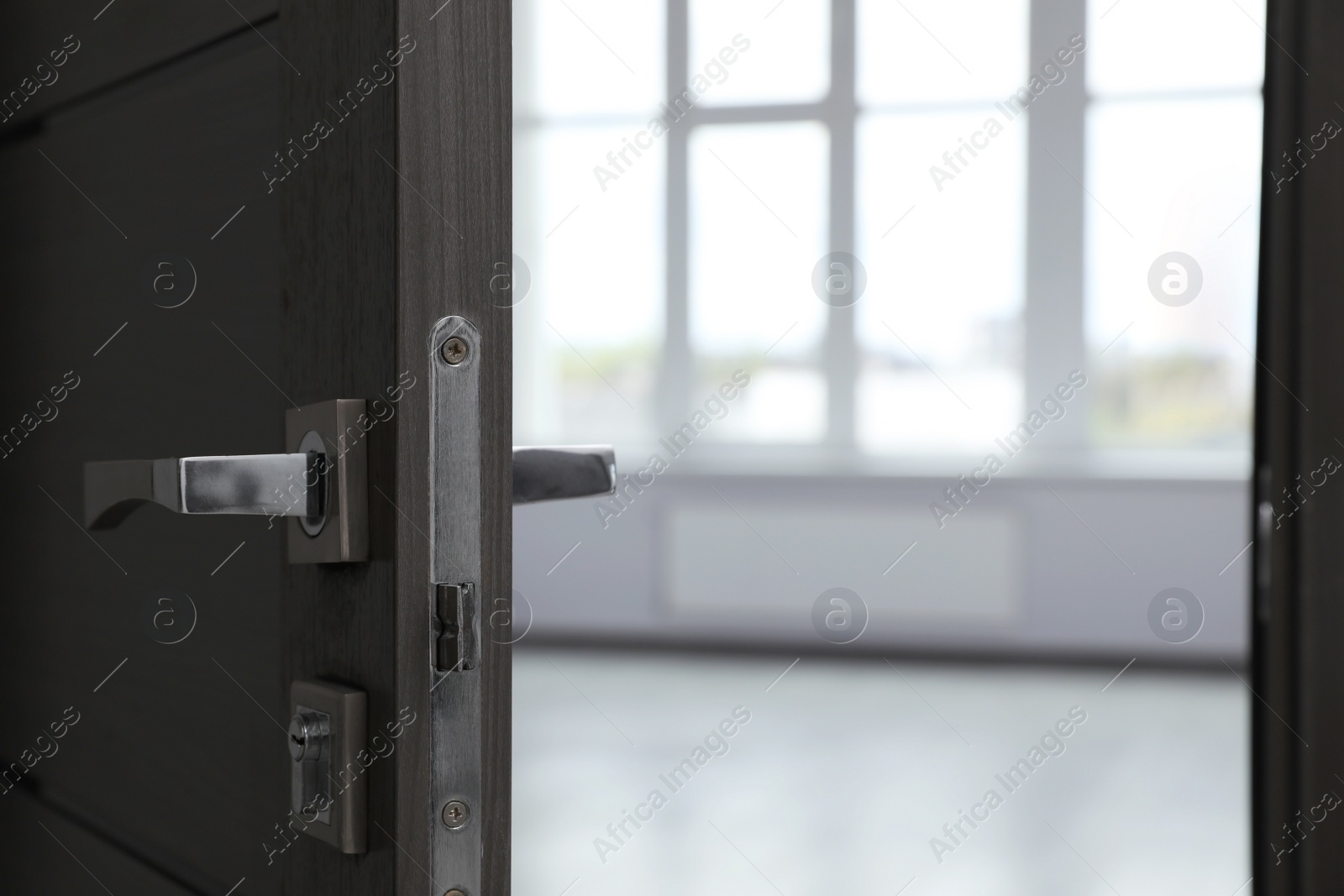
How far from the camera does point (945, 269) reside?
4582 mm

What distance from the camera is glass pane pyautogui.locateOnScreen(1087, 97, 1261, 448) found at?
438 centimetres

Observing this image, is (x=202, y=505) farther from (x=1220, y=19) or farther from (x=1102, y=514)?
(x=1220, y=19)

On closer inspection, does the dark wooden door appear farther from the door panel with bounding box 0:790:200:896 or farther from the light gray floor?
the light gray floor

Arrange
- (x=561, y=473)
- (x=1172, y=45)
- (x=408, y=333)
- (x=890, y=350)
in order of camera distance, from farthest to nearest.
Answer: (x=890, y=350) → (x=1172, y=45) → (x=561, y=473) → (x=408, y=333)

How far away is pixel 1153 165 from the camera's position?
4.41m

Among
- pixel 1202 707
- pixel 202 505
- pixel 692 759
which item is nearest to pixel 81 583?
pixel 202 505

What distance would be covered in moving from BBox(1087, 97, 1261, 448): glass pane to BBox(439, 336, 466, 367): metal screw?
443cm

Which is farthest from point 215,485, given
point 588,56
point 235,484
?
point 588,56
